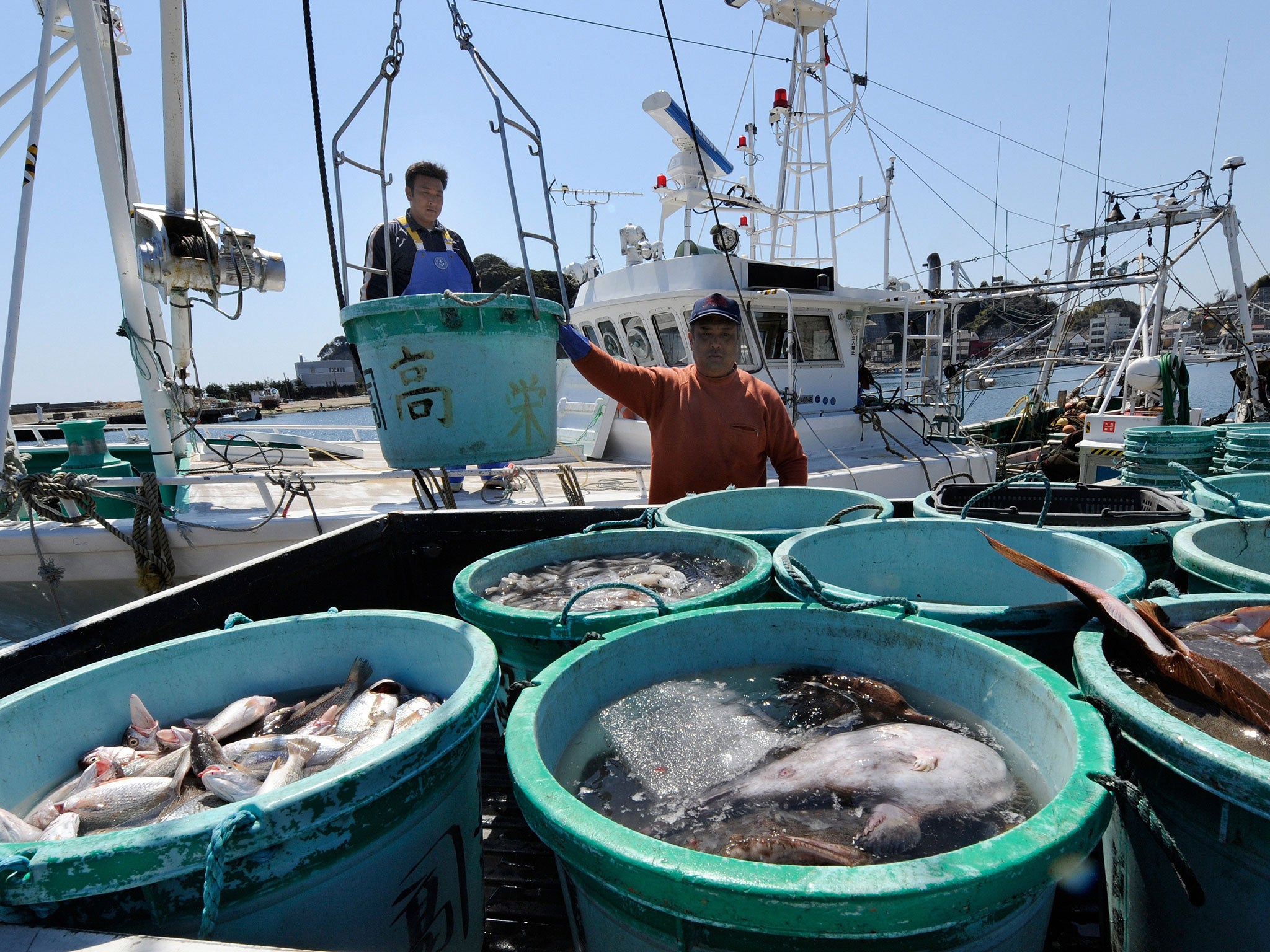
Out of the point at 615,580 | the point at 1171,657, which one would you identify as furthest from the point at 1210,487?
the point at 615,580

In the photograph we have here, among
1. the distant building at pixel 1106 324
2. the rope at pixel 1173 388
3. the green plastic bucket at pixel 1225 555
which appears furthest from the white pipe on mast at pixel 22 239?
the distant building at pixel 1106 324

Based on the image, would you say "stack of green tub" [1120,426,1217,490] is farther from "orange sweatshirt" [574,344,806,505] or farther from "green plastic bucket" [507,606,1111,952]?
"green plastic bucket" [507,606,1111,952]

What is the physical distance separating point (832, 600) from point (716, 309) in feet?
7.30

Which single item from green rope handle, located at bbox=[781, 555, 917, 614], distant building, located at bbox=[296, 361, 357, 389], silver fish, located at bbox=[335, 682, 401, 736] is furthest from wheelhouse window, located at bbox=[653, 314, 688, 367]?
distant building, located at bbox=[296, 361, 357, 389]

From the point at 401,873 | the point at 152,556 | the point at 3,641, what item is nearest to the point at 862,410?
the point at 152,556

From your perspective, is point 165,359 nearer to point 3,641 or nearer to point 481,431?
→ point 3,641

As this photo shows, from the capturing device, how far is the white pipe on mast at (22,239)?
4.53 m

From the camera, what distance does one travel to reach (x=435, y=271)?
369 centimetres

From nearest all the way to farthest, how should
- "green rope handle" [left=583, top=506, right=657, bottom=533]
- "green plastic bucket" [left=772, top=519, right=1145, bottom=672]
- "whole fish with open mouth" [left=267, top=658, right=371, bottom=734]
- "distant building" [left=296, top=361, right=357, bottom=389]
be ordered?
1. "whole fish with open mouth" [left=267, top=658, right=371, bottom=734]
2. "green plastic bucket" [left=772, top=519, right=1145, bottom=672]
3. "green rope handle" [left=583, top=506, right=657, bottom=533]
4. "distant building" [left=296, top=361, right=357, bottom=389]

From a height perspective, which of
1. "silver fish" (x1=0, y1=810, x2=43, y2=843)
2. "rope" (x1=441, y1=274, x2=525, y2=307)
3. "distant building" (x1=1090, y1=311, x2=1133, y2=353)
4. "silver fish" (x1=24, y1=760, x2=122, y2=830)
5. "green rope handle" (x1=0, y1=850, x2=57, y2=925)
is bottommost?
"silver fish" (x1=24, y1=760, x2=122, y2=830)

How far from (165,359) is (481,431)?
484 cm

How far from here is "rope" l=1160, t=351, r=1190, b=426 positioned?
30.3ft

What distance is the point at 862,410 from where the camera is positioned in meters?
9.03

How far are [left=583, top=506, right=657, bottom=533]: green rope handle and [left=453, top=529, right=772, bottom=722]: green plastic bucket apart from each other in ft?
0.12
